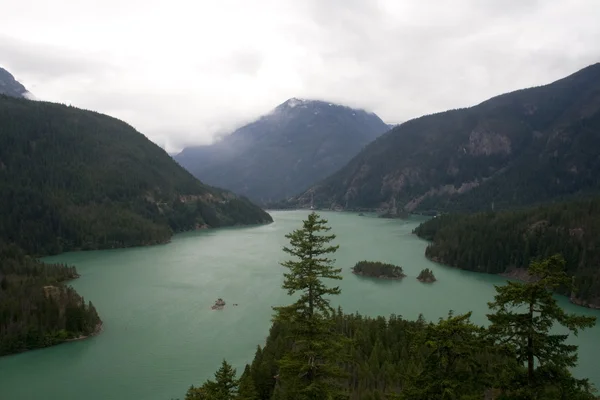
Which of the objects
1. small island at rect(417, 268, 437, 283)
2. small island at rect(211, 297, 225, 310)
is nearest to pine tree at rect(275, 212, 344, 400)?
small island at rect(211, 297, 225, 310)

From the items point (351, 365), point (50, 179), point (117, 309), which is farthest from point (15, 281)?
point (50, 179)

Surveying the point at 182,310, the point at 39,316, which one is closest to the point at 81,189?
the point at 182,310

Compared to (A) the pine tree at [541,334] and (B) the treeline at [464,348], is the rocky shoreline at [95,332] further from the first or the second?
(A) the pine tree at [541,334]

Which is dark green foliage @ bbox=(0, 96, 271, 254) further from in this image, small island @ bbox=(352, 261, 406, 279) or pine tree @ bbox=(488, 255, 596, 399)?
pine tree @ bbox=(488, 255, 596, 399)

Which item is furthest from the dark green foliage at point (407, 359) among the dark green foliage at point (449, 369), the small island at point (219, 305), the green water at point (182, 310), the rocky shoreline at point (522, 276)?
the rocky shoreline at point (522, 276)

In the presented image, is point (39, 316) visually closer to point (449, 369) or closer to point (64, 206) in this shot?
point (449, 369)

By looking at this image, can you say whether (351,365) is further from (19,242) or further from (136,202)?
(136,202)

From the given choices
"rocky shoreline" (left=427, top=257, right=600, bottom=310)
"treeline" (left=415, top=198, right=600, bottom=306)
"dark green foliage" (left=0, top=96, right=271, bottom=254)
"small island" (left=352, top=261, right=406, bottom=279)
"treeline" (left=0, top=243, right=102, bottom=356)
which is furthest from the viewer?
"dark green foliage" (left=0, top=96, right=271, bottom=254)

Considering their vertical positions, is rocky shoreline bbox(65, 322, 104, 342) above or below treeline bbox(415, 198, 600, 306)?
below
